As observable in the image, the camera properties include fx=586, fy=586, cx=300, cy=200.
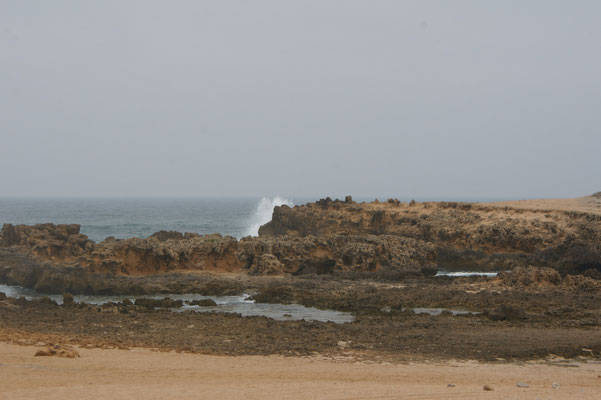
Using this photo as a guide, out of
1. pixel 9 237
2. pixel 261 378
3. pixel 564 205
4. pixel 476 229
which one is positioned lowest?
pixel 261 378

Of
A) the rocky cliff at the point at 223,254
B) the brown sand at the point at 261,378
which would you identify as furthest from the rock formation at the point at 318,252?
the brown sand at the point at 261,378

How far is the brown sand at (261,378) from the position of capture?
30.3 ft

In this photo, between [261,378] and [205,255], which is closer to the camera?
[261,378]

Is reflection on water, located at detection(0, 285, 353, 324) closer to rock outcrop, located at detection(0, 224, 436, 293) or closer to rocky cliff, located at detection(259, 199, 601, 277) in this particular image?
rock outcrop, located at detection(0, 224, 436, 293)

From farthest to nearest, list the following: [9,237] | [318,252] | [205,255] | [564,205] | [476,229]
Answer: [564,205], [476,229], [9,237], [318,252], [205,255]

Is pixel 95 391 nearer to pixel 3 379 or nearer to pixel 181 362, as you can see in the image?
pixel 3 379

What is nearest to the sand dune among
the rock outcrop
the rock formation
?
the rock formation

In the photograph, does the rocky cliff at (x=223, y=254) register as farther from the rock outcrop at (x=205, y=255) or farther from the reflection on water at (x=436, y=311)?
the reflection on water at (x=436, y=311)

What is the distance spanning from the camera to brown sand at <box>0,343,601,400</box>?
923cm

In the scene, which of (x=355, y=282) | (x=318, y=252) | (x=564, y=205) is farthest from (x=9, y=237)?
(x=564, y=205)

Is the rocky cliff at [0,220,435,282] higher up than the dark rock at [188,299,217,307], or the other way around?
the rocky cliff at [0,220,435,282]

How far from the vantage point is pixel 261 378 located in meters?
10.6

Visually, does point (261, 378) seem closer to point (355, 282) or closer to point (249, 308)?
point (249, 308)

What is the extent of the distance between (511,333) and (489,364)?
3.36 m
